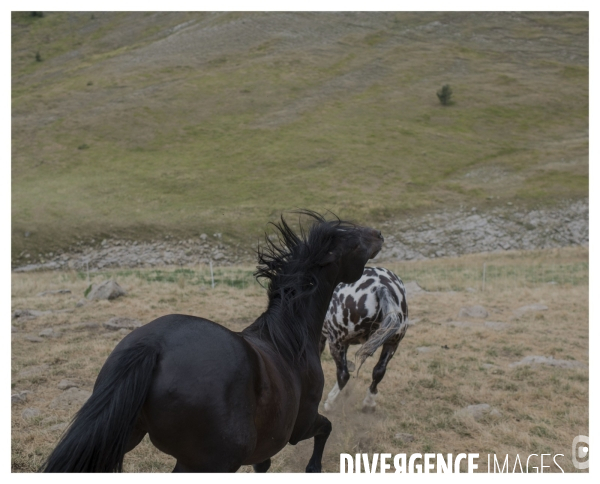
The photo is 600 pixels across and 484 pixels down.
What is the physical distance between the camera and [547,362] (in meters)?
9.42

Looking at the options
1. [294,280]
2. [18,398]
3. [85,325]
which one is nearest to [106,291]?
[85,325]

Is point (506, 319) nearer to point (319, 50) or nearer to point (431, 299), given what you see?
point (431, 299)

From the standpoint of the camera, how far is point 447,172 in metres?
47.7

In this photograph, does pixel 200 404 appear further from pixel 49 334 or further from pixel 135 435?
pixel 49 334

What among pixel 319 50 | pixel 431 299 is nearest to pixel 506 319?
→ pixel 431 299

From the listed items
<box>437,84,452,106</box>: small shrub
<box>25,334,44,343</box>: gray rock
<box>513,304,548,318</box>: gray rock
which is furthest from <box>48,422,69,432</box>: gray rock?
<box>437,84,452,106</box>: small shrub

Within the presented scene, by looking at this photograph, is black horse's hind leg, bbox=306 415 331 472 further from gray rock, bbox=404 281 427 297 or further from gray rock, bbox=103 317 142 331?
gray rock, bbox=404 281 427 297

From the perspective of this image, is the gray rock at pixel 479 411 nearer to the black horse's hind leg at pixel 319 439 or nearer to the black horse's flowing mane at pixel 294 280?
the black horse's hind leg at pixel 319 439

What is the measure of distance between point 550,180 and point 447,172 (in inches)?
327

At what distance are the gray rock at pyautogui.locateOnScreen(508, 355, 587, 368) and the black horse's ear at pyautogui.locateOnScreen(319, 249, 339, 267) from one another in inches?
228

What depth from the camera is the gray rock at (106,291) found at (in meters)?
14.2

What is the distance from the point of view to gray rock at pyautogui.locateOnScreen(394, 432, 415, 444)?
6551 millimetres

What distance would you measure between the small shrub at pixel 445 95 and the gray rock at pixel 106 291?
173 feet

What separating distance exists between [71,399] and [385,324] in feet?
14.1
